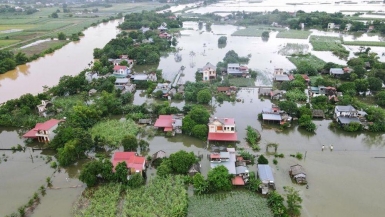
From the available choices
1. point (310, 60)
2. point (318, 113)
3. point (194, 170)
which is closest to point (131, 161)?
point (194, 170)

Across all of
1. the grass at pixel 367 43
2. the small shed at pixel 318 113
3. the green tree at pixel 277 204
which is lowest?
the green tree at pixel 277 204

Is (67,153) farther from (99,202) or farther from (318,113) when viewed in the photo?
(318,113)

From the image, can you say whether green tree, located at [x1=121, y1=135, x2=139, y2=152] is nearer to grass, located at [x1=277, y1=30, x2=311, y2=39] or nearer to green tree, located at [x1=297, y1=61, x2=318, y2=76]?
green tree, located at [x1=297, y1=61, x2=318, y2=76]

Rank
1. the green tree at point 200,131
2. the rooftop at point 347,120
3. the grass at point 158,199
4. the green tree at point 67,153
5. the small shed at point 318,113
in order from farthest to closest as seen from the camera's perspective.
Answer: the small shed at point 318,113 < the rooftop at point 347,120 < the green tree at point 200,131 < the green tree at point 67,153 < the grass at point 158,199

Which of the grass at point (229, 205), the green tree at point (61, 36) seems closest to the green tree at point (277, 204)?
the grass at point (229, 205)

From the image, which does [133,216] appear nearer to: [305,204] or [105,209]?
[105,209]

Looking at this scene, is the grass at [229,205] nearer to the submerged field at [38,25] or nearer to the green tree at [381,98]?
the green tree at [381,98]

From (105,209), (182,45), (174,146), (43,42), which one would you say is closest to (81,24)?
(43,42)
